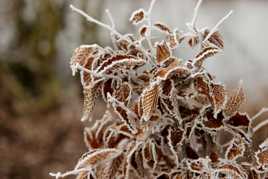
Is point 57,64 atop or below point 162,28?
atop

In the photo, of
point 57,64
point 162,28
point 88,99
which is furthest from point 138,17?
point 57,64

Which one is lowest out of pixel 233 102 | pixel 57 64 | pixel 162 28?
pixel 233 102

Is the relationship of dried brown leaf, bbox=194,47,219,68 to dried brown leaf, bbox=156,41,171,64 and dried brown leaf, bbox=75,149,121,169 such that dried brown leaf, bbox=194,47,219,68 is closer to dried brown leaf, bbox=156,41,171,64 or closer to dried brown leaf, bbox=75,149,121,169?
dried brown leaf, bbox=156,41,171,64

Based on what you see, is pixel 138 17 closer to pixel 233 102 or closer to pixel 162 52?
pixel 162 52

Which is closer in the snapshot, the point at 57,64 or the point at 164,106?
the point at 164,106

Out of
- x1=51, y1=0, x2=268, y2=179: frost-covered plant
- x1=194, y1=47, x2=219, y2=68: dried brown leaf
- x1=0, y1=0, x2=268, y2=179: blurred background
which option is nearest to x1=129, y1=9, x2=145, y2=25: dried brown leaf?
x1=51, y1=0, x2=268, y2=179: frost-covered plant
